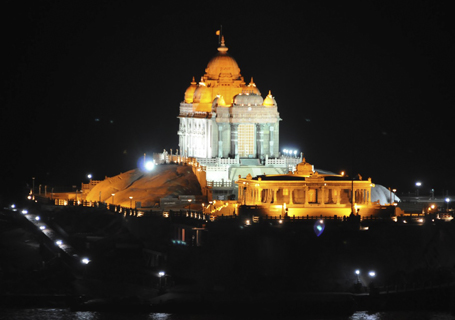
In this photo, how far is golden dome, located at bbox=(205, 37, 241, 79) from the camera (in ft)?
476

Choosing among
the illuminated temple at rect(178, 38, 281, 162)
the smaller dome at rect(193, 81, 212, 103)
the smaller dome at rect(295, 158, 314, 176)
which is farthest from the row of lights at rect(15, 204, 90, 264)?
the smaller dome at rect(295, 158, 314, 176)

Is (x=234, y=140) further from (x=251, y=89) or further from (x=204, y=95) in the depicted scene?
(x=204, y=95)

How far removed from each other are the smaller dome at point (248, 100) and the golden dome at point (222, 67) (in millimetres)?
3582

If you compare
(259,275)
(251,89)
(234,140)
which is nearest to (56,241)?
(259,275)

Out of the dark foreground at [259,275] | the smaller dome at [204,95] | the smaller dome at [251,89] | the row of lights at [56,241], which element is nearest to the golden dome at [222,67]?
the smaller dome at [204,95]

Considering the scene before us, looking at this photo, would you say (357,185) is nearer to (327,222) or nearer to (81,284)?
(327,222)

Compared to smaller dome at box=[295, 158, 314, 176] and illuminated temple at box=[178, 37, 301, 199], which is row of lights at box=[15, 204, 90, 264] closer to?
illuminated temple at box=[178, 37, 301, 199]

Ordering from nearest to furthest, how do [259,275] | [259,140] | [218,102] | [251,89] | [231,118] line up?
[259,275] → [231,118] → [259,140] → [218,102] → [251,89]

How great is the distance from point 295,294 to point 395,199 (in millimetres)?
22386

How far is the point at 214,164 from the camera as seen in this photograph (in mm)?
140500

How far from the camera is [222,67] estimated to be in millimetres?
145000

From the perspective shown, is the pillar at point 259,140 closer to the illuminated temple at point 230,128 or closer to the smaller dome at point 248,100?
the illuminated temple at point 230,128

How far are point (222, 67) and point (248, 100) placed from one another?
4.60 m

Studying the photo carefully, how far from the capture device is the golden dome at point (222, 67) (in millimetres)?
145000
